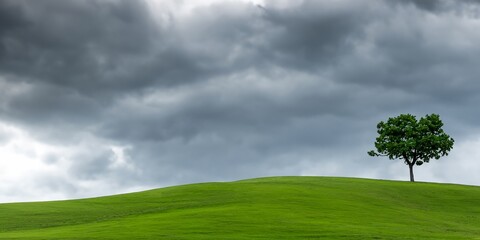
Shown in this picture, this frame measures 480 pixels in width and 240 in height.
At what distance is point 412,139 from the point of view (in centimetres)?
9800

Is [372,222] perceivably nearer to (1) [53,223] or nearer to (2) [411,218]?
(2) [411,218]

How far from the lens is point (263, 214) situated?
1896 inches

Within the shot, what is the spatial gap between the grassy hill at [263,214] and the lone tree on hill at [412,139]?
1752 cm

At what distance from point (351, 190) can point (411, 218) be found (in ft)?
59.2

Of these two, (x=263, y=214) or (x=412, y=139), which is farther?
(x=412, y=139)

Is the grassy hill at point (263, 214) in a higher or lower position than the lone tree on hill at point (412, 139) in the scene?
lower

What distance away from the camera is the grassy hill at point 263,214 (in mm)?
41188

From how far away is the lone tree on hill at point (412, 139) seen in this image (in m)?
97.4

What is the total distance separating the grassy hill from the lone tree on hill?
17.5 metres

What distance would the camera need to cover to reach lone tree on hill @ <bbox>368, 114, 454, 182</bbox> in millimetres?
97438

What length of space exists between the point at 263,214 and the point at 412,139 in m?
56.1

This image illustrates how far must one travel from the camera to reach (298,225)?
43.3 metres

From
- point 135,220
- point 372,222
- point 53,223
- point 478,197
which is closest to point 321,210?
point 372,222

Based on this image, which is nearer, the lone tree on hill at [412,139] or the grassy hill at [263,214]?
the grassy hill at [263,214]
